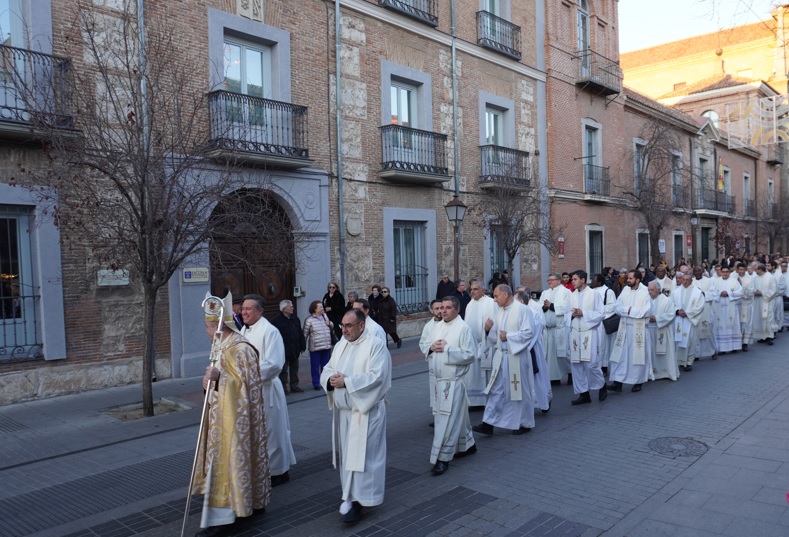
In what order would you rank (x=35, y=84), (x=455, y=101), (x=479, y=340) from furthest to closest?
(x=455, y=101)
(x=35, y=84)
(x=479, y=340)

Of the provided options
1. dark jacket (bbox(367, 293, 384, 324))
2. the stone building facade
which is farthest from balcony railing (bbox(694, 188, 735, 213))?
dark jacket (bbox(367, 293, 384, 324))

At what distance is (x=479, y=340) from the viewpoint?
768 cm

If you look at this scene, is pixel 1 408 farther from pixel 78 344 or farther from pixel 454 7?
pixel 454 7

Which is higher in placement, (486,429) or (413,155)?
(413,155)

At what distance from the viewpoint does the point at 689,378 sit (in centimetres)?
1071

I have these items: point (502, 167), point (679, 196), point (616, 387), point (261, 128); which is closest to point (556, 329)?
point (616, 387)

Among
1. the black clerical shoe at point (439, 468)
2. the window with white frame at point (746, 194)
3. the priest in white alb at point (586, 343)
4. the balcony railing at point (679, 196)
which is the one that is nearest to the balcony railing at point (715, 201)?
the balcony railing at point (679, 196)

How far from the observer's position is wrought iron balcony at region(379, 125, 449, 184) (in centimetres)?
1526

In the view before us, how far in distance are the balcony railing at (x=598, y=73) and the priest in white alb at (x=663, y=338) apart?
45.5 feet

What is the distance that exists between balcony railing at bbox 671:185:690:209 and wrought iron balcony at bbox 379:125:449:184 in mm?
16695

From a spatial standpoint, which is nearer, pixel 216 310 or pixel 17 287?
pixel 216 310

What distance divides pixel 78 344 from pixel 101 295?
0.87 m

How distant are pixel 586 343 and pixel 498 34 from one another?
43.8 feet

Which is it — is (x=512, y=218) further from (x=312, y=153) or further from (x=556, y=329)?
(x=556, y=329)
